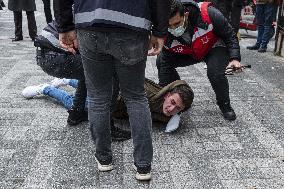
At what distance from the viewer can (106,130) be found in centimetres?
293

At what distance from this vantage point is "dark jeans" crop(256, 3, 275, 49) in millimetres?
7363

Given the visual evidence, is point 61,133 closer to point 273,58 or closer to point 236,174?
point 236,174

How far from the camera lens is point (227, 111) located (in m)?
4.20

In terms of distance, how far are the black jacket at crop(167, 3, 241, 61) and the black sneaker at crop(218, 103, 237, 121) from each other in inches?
20.0

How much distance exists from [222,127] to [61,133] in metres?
1.44

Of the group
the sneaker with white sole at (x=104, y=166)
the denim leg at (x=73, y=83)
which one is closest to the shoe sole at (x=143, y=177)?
the sneaker with white sole at (x=104, y=166)

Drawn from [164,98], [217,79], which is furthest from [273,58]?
[164,98]

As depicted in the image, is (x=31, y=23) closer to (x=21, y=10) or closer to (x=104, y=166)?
(x=21, y=10)

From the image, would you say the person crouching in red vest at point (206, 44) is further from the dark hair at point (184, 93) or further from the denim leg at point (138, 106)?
the denim leg at point (138, 106)

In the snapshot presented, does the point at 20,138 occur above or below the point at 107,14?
below

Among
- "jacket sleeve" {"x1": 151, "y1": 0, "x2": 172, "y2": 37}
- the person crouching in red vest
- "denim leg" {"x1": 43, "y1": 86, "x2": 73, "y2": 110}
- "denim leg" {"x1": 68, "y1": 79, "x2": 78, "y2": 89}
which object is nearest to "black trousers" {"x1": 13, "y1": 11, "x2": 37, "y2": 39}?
"denim leg" {"x1": 68, "y1": 79, "x2": 78, "y2": 89}

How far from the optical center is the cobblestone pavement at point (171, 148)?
2973 mm

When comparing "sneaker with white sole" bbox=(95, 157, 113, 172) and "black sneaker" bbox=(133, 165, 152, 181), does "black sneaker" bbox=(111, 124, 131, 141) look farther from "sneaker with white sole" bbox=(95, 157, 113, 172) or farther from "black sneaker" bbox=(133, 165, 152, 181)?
"black sneaker" bbox=(133, 165, 152, 181)

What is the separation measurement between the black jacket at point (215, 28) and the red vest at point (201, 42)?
4cm
